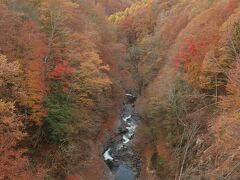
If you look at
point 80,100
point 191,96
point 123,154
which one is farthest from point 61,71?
point 123,154

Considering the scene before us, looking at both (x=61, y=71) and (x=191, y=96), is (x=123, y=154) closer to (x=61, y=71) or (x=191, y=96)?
(x=191, y=96)

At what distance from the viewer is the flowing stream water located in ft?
125

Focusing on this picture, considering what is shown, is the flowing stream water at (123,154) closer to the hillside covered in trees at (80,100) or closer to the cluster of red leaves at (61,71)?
the hillside covered in trees at (80,100)

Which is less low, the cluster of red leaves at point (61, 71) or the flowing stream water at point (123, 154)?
the cluster of red leaves at point (61, 71)

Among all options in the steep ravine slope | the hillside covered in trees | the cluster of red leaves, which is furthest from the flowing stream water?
the cluster of red leaves

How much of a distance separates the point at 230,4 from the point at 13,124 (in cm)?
3577

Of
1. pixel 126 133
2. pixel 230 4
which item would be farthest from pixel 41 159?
pixel 230 4

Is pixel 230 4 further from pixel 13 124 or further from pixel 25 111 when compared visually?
pixel 13 124

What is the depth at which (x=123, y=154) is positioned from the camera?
136 ft

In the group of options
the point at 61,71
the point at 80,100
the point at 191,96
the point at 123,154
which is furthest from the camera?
the point at 123,154

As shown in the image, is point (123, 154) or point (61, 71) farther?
point (123, 154)

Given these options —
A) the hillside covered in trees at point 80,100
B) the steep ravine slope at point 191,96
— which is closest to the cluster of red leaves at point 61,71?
the hillside covered in trees at point 80,100

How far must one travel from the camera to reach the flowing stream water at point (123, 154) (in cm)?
3816

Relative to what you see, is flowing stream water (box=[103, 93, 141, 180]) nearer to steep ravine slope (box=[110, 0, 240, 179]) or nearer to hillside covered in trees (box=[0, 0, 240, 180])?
hillside covered in trees (box=[0, 0, 240, 180])
